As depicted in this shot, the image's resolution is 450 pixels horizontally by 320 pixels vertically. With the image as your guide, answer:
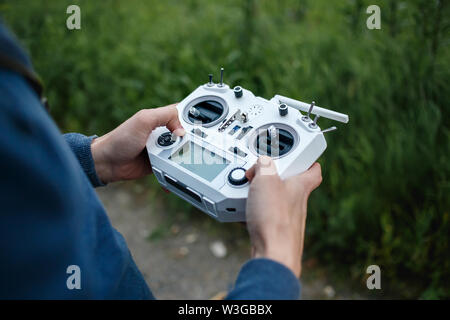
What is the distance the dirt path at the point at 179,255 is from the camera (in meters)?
2.39

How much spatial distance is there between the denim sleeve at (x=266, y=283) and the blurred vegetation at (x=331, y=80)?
1.34 metres

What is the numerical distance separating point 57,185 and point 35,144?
86 millimetres

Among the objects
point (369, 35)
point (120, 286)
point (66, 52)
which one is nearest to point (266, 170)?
point (120, 286)

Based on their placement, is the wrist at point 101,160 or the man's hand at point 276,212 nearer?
the man's hand at point 276,212

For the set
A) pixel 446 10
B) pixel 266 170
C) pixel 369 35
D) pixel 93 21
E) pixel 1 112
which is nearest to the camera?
pixel 1 112

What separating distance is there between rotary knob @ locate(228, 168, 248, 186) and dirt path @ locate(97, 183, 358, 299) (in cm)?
127

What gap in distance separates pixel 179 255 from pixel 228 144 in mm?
1404

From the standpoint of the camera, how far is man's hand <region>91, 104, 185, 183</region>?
142 cm

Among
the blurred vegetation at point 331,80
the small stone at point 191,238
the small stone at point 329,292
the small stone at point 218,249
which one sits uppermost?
the blurred vegetation at point 331,80

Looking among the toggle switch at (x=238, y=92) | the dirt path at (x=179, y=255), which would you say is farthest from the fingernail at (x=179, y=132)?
the dirt path at (x=179, y=255)

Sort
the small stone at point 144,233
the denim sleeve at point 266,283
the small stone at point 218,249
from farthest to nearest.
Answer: the small stone at point 144,233 < the small stone at point 218,249 < the denim sleeve at point 266,283

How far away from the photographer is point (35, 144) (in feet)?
2.31

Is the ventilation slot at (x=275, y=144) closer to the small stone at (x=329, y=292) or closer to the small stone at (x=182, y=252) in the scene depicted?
the small stone at (x=329, y=292)
